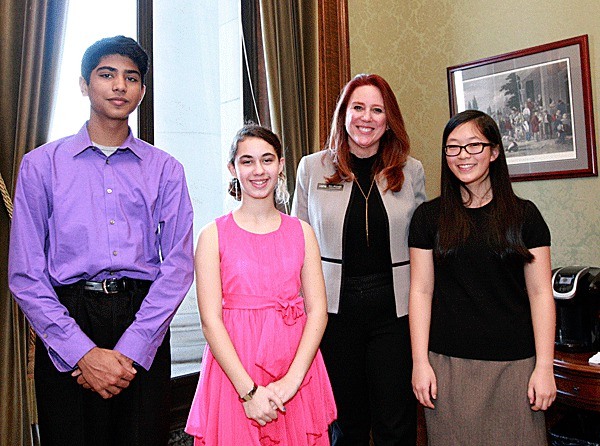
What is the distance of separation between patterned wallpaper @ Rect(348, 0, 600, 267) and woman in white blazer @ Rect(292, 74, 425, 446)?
42.5 inches

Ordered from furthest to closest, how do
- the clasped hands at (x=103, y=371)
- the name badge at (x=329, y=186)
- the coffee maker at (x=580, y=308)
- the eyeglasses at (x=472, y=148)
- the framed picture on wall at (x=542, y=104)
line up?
the framed picture on wall at (x=542, y=104) → the coffee maker at (x=580, y=308) → the name badge at (x=329, y=186) → the eyeglasses at (x=472, y=148) → the clasped hands at (x=103, y=371)

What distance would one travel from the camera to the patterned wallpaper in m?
2.65

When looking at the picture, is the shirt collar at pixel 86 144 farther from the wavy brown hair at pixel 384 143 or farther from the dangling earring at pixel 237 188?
the wavy brown hair at pixel 384 143

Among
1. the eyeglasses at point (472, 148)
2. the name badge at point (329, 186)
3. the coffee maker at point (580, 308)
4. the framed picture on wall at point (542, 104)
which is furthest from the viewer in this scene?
the framed picture on wall at point (542, 104)

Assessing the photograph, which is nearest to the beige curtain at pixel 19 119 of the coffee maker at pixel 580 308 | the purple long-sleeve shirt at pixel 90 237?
the purple long-sleeve shirt at pixel 90 237

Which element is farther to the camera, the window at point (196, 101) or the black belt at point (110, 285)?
the window at point (196, 101)

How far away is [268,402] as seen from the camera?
5.08 ft

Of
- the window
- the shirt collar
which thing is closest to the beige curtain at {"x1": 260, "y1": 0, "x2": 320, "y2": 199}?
the window

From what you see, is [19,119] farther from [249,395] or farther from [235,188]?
[249,395]

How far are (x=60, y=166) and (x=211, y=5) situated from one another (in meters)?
1.49

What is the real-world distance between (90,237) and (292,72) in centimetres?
159

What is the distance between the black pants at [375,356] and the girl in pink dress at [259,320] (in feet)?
0.55

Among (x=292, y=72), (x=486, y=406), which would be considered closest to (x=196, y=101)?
(x=292, y=72)

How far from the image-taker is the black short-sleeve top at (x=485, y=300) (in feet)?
5.49
